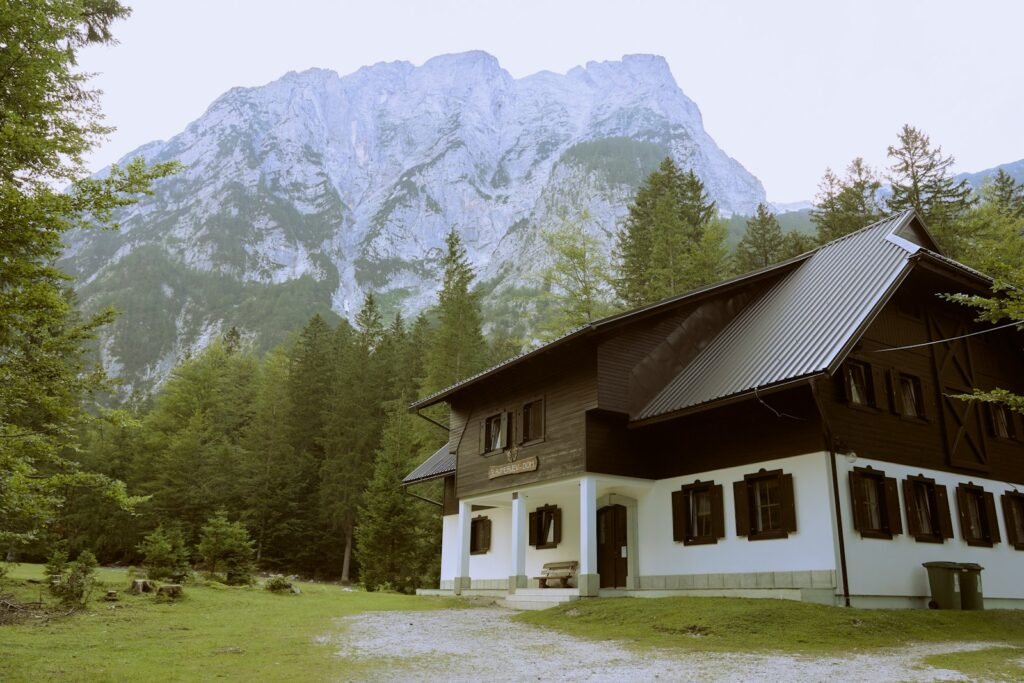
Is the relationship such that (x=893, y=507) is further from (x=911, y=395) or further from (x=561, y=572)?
(x=561, y=572)

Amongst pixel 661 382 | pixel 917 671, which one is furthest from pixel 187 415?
pixel 917 671

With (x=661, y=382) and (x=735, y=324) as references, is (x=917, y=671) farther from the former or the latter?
(x=735, y=324)

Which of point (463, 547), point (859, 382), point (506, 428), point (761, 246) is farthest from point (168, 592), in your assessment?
point (761, 246)

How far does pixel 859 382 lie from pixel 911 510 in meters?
3.11

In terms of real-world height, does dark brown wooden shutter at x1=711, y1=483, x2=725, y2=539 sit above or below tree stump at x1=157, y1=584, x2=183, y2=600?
above

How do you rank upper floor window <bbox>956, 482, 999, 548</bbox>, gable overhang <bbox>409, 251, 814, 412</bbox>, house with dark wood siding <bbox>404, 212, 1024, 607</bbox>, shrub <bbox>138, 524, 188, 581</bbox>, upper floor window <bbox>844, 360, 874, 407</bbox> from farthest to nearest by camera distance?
shrub <bbox>138, 524, 188, 581</bbox> < gable overhang <bbox>409, 251, 814, 412</bbox> < upper floor window <bbox>956, 482, 999, 548</bbox> < upper floor window <bbox>844, 360, 874, 407</bbox> < house with dark wood siding <bbox>404, 212, 1024, 607</bbox>

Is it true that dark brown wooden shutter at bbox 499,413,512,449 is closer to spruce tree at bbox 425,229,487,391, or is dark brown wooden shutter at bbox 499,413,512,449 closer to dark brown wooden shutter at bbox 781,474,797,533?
dark brown wooden shutter at bbox 781,474,797,533

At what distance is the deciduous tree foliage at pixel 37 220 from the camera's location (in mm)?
10039

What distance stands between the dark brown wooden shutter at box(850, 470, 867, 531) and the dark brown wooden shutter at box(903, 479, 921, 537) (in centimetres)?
172

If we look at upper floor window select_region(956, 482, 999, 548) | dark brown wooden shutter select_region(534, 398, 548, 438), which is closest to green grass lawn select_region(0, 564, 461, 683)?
dark brown wooden shutter select_region(534, 398, 548, 438)

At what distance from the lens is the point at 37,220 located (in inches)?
376

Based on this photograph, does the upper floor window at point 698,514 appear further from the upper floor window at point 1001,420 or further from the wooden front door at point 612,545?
the upper floor window at point 1001,420

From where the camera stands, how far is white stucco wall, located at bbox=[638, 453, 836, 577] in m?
15.4

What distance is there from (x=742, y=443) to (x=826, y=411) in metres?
2.17
